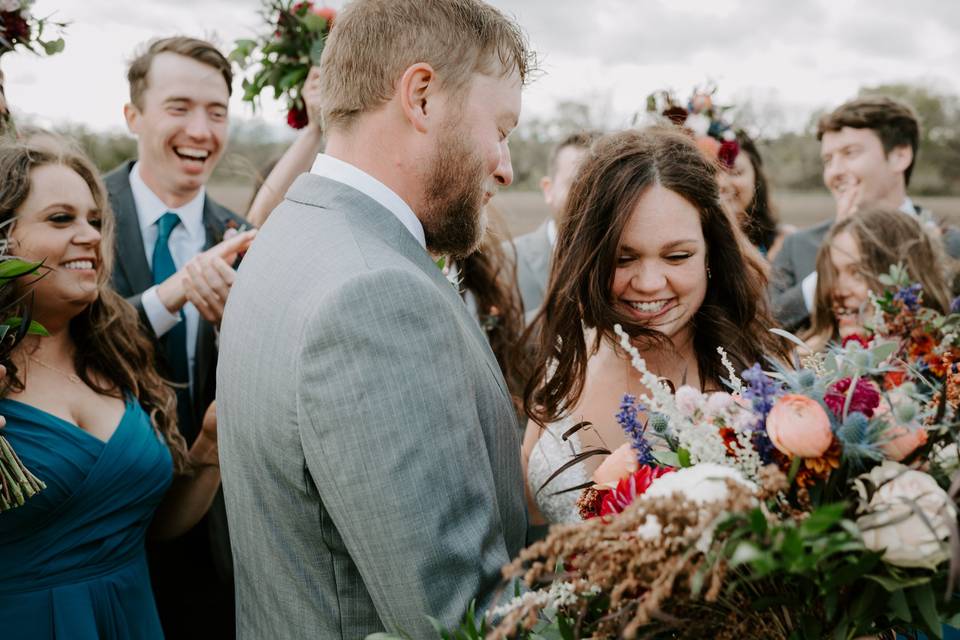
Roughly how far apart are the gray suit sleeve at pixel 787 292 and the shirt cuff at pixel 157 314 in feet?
9.40

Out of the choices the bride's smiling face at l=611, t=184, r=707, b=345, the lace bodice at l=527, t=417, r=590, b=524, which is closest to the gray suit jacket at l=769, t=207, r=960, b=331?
the bride's smiling face at l=611, t=184, r=707, b=345

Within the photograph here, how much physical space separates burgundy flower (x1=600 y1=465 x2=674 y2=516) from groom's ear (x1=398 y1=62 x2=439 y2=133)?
2.94 ft

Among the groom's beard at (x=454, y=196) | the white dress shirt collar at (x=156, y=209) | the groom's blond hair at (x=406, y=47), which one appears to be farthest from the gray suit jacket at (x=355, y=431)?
the white dress shirt collar at (x=156, y=209)

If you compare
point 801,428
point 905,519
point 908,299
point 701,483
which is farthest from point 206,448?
point 908,299

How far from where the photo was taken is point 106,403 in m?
2.82

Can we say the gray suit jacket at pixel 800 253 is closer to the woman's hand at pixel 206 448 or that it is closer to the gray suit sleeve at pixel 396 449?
the woman's hand at pixel 206 448

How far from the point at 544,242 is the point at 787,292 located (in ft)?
5.21

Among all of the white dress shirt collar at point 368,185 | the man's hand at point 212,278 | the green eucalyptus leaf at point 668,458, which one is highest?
the white dress shirt collar at point 368,185

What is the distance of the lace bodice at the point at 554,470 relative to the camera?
8.80 feet

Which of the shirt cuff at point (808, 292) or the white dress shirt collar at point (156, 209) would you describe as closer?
the white dress shirt collar at point (156, 209)

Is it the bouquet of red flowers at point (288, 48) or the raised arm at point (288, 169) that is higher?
the bouquet of red flowers at point (288, 48)

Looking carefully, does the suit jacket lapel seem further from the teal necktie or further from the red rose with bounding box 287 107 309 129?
the red rose with bounding box 287 107 309 129

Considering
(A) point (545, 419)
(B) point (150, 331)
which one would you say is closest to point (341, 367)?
(A) point (545, 419)

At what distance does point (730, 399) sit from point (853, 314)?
2.73 metres
